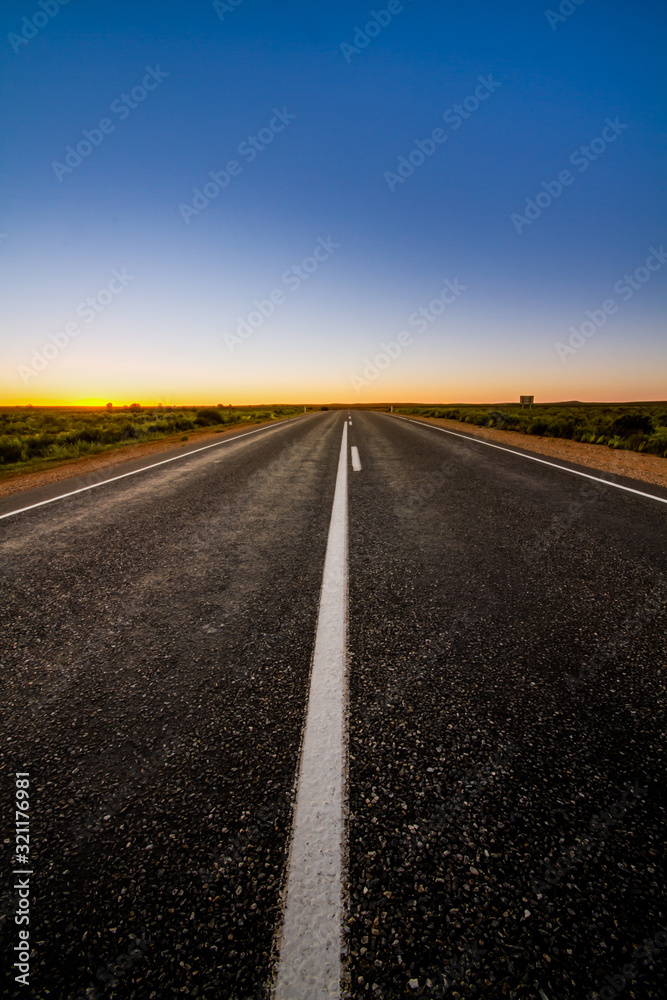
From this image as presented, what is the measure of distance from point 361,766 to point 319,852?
12.9 inches

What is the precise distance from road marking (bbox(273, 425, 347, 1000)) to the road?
0.02 m

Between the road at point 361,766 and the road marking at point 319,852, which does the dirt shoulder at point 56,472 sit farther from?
the road marking at point 319,852

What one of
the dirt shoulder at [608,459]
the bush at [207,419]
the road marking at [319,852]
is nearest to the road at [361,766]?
the road marking at [319,852]

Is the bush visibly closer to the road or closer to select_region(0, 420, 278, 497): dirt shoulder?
select_region(0, 420, 278, 497): dirt shoulder

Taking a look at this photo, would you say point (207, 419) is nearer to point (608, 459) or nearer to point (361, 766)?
point (608, 459)

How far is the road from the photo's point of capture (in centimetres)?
99

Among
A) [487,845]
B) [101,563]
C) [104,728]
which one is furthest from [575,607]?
[101,563]

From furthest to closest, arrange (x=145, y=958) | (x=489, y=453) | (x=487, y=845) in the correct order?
(x=489, y=453), (x=487, y=845), (x=145, y=958)

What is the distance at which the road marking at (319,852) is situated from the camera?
0.96 metres

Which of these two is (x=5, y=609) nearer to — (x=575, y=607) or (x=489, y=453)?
(x=575, y=607)

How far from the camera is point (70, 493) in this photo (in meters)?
6.52

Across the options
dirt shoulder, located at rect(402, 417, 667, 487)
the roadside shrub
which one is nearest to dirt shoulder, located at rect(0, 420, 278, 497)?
the roadside shrub

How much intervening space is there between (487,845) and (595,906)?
0.27 metres

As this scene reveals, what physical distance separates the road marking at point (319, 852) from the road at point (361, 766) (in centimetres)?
2
